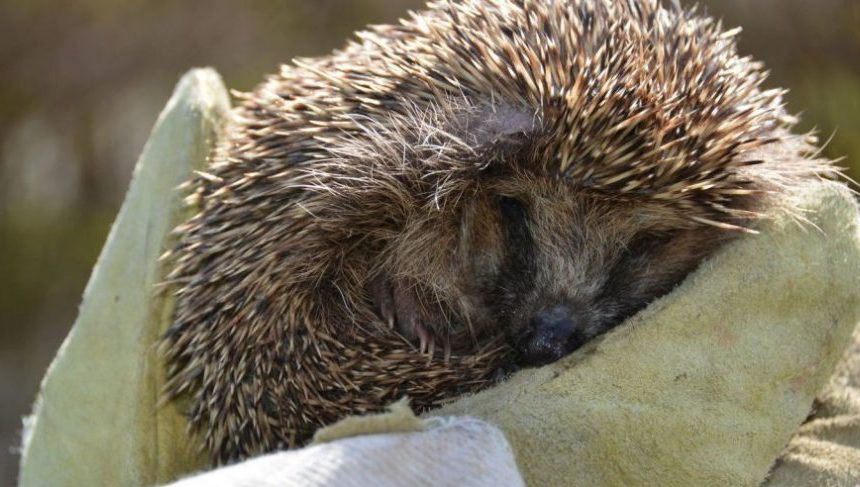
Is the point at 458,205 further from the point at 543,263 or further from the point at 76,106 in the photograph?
the point at 76,106

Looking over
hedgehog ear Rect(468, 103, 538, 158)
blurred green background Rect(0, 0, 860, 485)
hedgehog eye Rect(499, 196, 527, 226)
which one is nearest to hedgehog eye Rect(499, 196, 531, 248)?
hedgehog eye Rect(499, 196, 527, 226)

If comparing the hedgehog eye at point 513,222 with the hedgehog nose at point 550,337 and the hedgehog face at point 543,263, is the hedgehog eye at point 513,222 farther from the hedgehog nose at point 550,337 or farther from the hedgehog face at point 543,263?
the hedgehog nose at point 550,337

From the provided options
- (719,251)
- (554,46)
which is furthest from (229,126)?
(719,251)

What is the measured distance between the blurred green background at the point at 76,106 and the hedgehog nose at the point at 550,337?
12.9 ft

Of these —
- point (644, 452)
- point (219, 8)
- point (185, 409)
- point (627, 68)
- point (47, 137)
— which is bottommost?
point (644, 452)

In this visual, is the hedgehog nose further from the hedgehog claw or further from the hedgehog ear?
the hedgehog ear

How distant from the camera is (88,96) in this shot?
18.1 feet

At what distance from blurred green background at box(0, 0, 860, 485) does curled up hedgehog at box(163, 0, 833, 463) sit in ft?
12.1

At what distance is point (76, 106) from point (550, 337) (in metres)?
4.57

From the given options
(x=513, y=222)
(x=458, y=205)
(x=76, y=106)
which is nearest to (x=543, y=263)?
(x=513, y=222)

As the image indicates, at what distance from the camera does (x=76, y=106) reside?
217 inches

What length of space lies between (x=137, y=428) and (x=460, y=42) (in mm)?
966

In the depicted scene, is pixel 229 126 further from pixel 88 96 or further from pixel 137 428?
pixel 88 96

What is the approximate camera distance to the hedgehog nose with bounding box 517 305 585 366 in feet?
5.43
